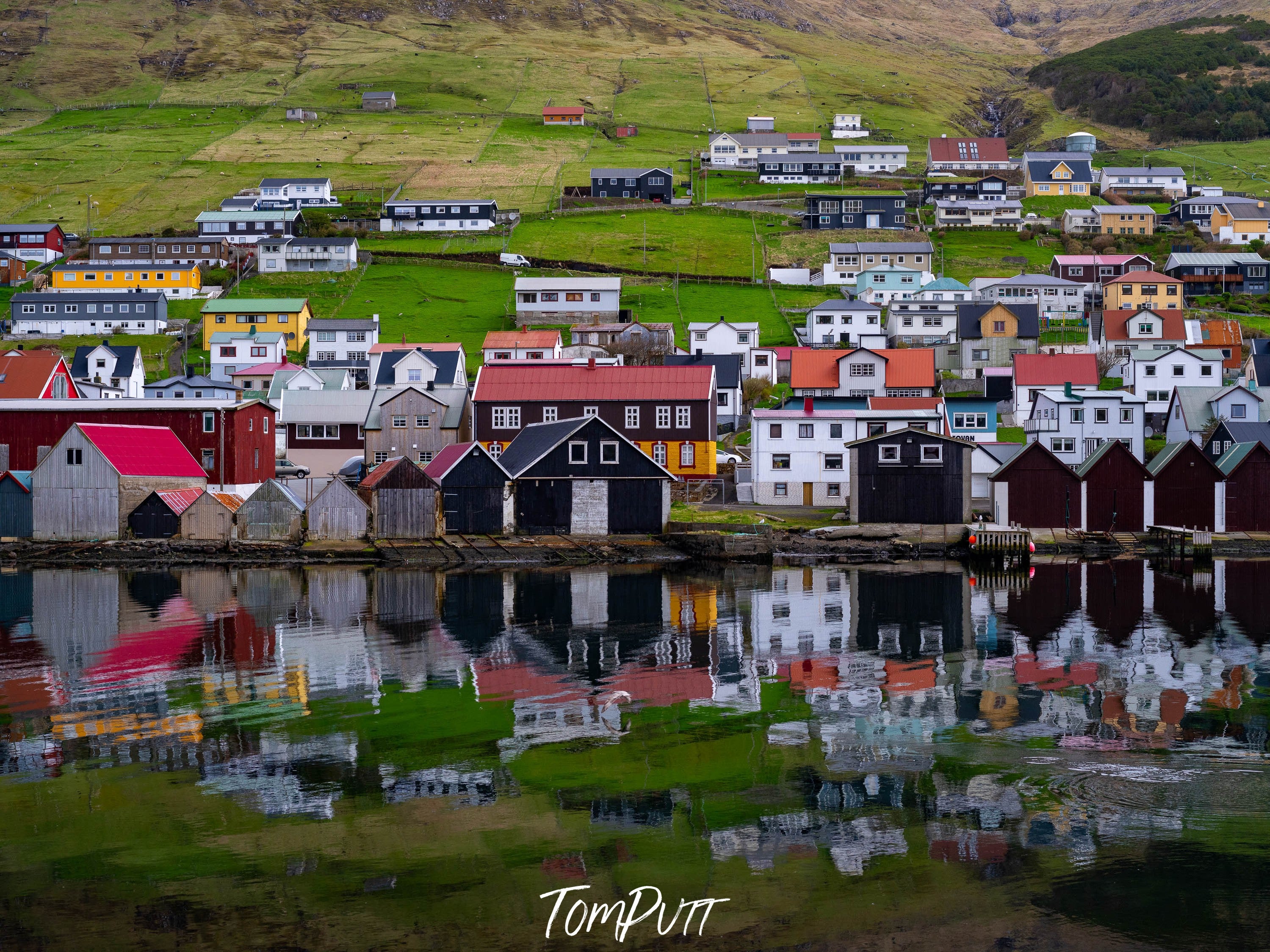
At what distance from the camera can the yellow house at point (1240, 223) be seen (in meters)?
131

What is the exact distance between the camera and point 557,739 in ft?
77.4

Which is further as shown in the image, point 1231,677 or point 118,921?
point 1231,677

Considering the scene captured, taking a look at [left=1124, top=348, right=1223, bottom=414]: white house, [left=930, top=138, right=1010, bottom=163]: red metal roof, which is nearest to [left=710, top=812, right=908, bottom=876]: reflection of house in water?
[left=1124, top=348, right=1223, bottom=414]: white house

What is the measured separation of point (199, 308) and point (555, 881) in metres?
103

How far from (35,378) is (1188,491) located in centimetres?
6370

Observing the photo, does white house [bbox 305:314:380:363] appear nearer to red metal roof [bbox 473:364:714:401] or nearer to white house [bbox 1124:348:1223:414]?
red metal roof [bbox 473:364:714:401]

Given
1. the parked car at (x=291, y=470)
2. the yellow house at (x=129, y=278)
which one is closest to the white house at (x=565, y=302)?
the yellow house at (x=129, y=278)

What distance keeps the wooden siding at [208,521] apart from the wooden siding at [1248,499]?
44580 millimetres

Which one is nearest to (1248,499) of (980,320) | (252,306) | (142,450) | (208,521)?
(980,320)

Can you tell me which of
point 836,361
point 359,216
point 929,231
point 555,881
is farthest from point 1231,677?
point 359,216

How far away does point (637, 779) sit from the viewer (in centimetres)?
2089

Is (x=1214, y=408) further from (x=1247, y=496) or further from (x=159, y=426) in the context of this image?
(x=159, y=426)

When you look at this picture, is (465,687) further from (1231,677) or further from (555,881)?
(1231,677)

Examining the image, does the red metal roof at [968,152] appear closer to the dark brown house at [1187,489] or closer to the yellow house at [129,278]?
the yellow house at [129,278]
